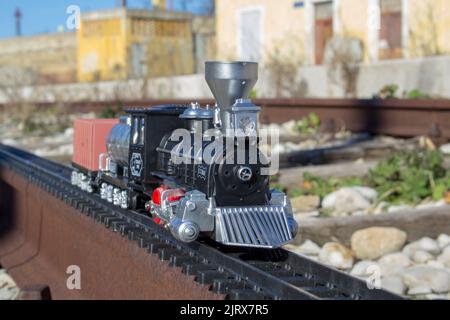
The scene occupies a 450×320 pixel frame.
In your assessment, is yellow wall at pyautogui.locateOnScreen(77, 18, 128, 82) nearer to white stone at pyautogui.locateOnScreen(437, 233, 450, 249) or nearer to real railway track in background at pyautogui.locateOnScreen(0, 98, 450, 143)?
real railway track in background at pyautogui.locateOnScreen(0, 98, 450, 143)

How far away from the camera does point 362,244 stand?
27.6ft

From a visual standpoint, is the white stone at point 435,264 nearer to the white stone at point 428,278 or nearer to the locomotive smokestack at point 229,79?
the white stone at point 428,278

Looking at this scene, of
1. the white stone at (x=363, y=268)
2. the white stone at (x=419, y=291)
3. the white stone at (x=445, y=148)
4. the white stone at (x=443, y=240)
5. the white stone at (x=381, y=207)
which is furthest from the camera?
the white stone at (x=445, y=148)

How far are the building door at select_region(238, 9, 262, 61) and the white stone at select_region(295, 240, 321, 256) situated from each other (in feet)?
78.2

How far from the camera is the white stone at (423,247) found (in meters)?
8.27

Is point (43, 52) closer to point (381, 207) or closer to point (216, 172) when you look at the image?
point (381, 207)

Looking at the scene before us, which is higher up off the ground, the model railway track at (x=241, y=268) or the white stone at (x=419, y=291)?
the model railway track at (x=241, y=268)

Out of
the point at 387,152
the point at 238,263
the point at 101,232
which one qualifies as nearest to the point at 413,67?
the point at 387,152

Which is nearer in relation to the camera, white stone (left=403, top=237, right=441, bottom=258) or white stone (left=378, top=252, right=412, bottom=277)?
white stone (left=378, top=252, right=412, bottom=277)

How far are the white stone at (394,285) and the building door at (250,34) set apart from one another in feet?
83.1

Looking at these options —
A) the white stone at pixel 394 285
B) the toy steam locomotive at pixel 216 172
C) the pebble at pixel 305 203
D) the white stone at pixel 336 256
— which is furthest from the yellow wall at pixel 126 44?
the white stone at pixel 394 285

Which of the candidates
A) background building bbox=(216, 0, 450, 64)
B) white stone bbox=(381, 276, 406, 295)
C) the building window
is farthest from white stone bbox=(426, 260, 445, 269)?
the building window

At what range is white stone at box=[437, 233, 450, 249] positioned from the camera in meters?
8.39

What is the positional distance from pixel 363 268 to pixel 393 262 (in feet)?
1.28
